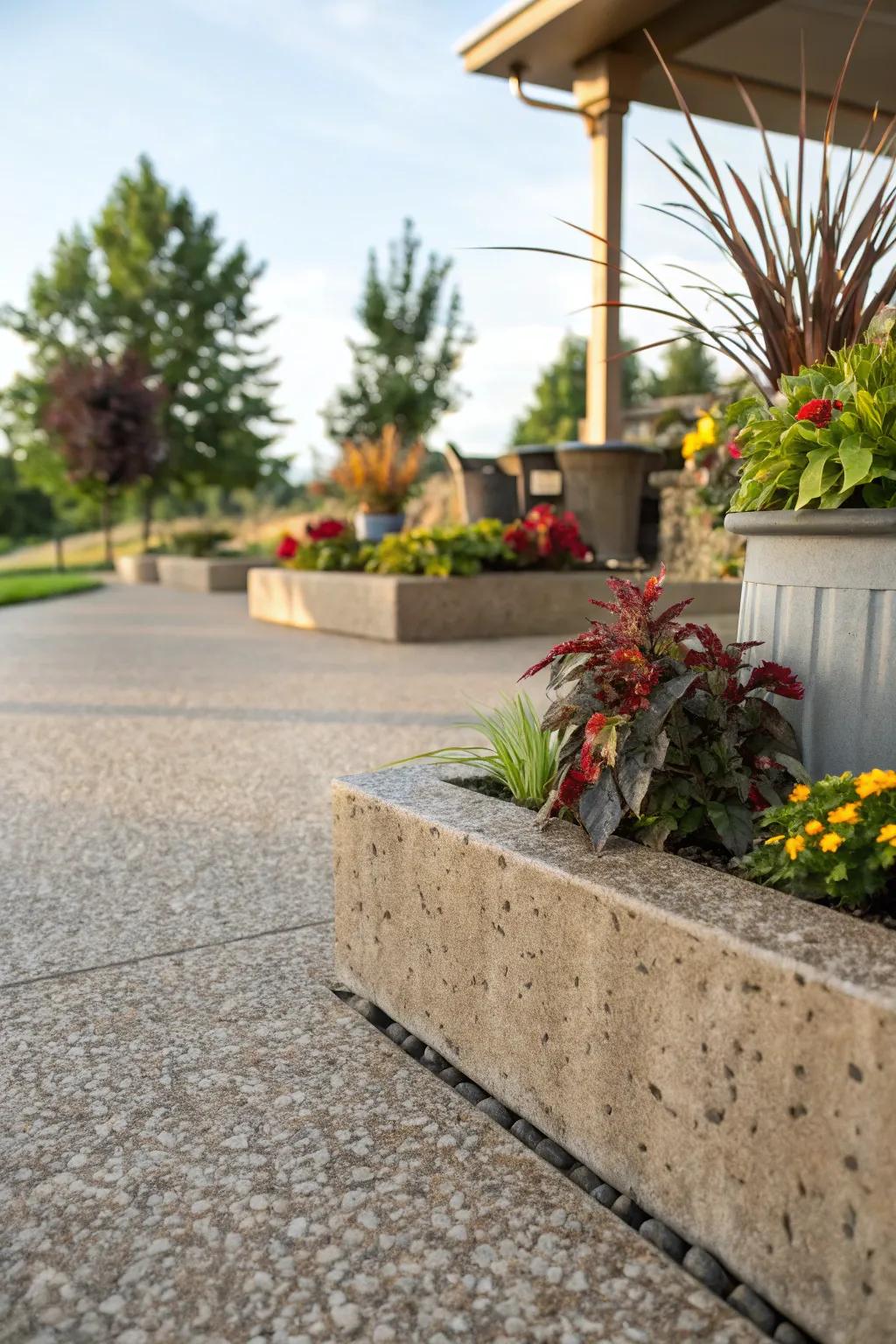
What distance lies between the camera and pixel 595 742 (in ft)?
4.45

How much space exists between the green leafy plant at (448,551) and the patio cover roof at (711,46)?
10.5ft

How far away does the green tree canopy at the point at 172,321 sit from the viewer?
23469mm

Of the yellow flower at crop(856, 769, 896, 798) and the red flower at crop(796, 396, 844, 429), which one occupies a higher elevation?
the red flower at crop(796, 396, 844, 429)

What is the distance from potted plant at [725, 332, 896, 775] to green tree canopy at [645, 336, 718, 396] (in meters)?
31.5

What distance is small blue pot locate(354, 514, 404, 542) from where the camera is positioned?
853cm

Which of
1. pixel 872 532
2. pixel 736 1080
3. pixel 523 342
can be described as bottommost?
pixel 736 1080

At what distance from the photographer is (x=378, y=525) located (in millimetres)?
8539

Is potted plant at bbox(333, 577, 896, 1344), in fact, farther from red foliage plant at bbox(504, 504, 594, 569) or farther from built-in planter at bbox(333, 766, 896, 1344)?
red foliage plant at bbox(504, 504, 594, 569)

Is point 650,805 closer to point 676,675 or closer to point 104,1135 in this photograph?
point 676,675

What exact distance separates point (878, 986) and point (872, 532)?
729 millimetres

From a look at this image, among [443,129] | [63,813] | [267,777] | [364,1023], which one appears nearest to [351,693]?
[267,777]

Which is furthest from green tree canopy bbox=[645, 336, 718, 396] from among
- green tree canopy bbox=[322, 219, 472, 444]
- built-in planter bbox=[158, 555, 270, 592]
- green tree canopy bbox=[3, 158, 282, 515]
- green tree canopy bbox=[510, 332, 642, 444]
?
built-in planter bbox=[158, 555, 270, 592]

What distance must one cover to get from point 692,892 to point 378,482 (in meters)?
7.59

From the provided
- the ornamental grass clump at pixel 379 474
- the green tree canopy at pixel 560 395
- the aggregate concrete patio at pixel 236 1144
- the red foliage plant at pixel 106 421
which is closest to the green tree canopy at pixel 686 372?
the green tree canopy at pixel 560 395
